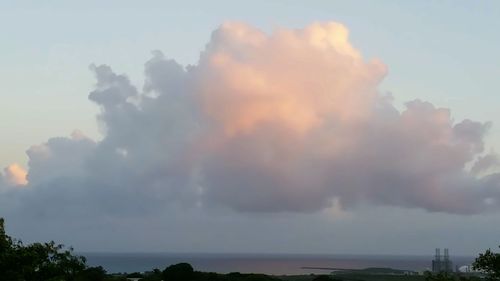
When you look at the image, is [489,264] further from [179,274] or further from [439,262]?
[439,262]

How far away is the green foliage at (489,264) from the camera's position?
44.1 meters

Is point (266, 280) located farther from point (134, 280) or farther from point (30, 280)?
point (30, 280)

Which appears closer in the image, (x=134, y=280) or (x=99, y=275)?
(x=99, y=275)

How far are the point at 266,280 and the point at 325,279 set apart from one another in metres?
14.3

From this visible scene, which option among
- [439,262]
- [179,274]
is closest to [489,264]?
[179,274]

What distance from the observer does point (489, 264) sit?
4447 centimetres

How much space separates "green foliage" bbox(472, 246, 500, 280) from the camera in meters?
44.1

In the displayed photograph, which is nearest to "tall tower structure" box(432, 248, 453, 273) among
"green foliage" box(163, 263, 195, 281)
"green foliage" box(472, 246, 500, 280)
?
"green foliage" box(163, 263, 195, 281)

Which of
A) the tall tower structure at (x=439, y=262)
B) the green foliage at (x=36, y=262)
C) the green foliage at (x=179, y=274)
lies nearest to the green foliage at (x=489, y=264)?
the green foliage at (x=36, y=262)

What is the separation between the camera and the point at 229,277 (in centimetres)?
9988

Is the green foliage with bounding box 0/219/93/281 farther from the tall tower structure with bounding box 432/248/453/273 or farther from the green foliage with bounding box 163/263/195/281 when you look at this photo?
the tall tower structure with bounding box 432/248/453/273

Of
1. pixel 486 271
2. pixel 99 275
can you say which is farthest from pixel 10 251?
pixel 99 275

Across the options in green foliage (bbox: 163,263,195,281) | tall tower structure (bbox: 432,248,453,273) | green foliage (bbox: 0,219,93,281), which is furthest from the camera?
tall tower structure (bbox: 432,248,453,273)

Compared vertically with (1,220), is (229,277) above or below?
below
